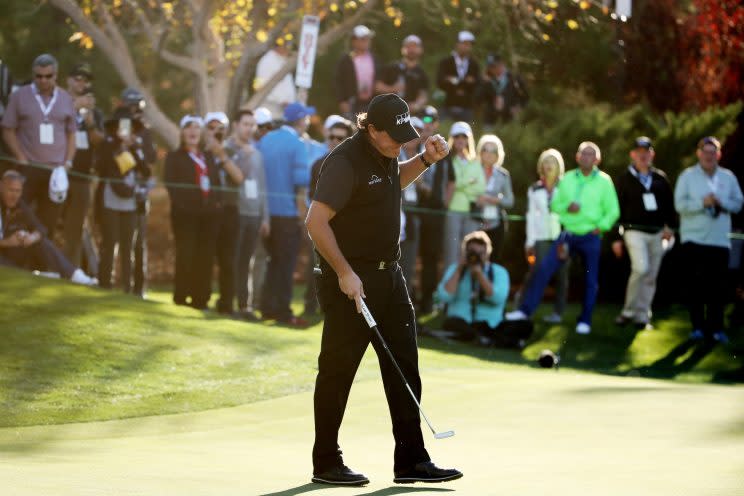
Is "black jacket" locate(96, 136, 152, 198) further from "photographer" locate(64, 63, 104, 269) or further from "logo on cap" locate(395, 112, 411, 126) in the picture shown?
"logo on cap" locate(395, 112, 411, 126)

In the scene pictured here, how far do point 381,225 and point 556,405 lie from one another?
383 cm

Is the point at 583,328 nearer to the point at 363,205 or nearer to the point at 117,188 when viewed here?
the point at 117,188

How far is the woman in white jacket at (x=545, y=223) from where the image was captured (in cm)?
1905

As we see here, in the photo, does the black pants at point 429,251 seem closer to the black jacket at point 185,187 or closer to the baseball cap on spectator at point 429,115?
the baseball cap on spectator at point 429,115

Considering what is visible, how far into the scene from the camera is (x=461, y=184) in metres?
19.3

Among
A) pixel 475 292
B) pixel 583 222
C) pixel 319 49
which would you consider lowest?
pixel 475 292

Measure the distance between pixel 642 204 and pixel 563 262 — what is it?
3.59ft

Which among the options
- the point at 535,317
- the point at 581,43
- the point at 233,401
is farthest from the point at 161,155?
the point at 233,401

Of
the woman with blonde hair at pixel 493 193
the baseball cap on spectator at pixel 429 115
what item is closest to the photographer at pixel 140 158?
the baseball cap on spectator at pixel 429 115

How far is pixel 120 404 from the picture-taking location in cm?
1242

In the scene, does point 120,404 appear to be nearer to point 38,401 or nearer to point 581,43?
point 38,401

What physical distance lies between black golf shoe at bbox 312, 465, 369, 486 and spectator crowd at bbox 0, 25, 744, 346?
27.1 feet

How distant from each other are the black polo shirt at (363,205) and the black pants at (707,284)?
10.1m

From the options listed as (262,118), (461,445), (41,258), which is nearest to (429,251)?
(262,118)
